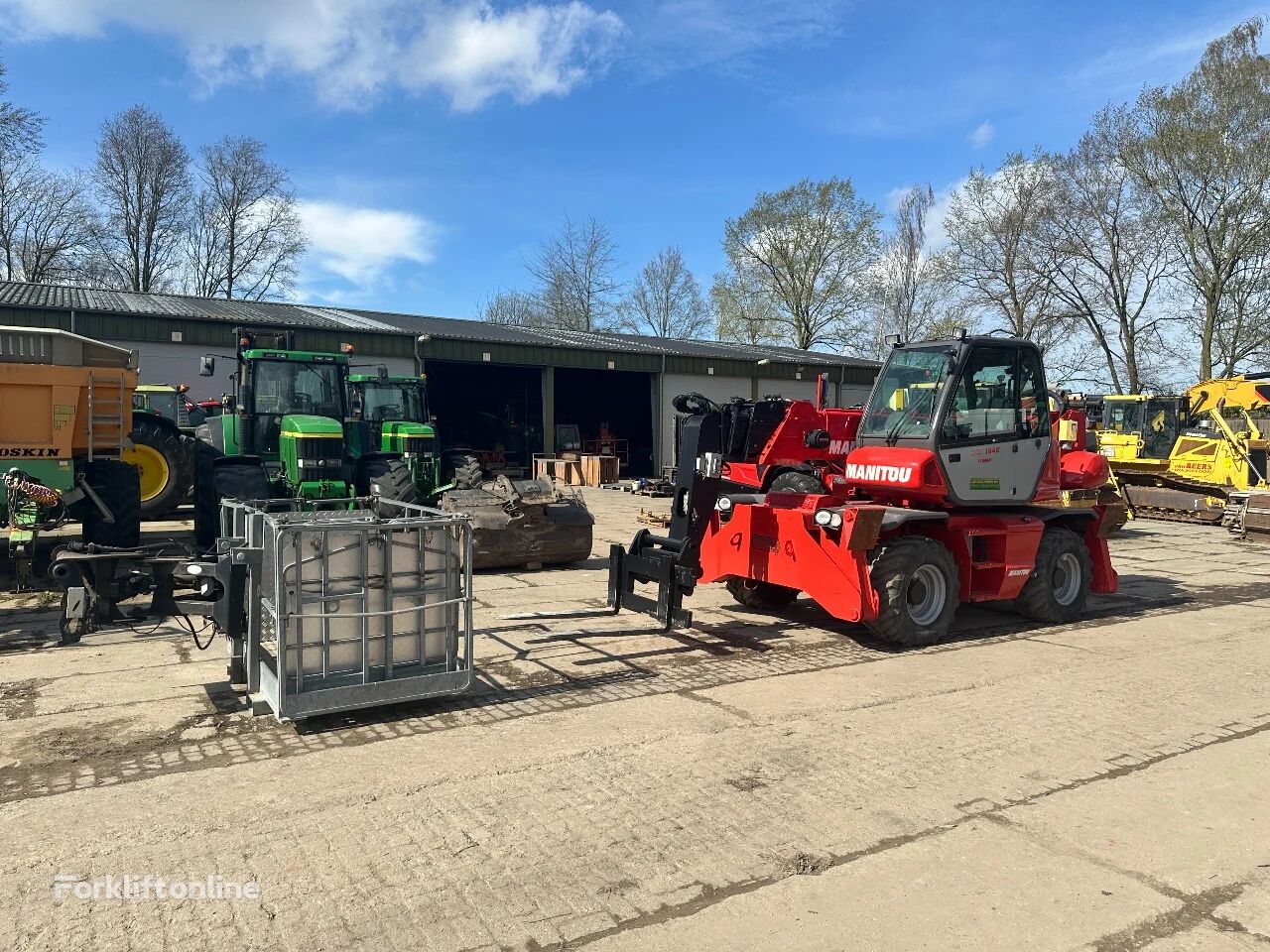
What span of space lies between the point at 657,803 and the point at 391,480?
28.2 ft

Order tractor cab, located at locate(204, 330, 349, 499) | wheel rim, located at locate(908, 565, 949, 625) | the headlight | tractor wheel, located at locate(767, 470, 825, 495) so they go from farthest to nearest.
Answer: tractor cab, located at locate(204, 330, 349, 499)
tractor wheel, located at locate(767, 470, 825, 495)
wheel rim, located at locate(908, 565, 949, 625)
the headlight

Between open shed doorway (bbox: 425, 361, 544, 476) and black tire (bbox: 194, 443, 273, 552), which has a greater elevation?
open shed doorway (bbox: 425, 361, 544, 476)

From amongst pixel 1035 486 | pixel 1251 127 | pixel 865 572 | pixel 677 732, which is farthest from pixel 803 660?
pixel 1251 127

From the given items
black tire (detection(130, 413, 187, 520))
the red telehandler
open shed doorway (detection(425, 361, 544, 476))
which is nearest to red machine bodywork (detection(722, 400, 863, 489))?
the red telehandler

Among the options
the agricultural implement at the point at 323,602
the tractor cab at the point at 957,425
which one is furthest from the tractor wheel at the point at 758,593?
the agricultural implement at the point at 323,602

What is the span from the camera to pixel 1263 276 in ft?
103

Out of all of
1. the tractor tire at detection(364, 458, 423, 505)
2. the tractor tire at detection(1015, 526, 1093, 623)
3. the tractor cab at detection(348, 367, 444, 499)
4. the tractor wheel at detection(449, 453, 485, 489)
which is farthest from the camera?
the tractor cab at detection(348, 367, 444, 499)

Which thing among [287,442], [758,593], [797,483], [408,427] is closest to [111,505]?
[287,442]

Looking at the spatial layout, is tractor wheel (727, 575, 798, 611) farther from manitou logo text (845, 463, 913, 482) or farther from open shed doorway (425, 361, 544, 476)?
open shed doorway (425, 361, 544, 476)

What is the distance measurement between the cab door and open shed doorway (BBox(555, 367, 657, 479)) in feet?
80.3

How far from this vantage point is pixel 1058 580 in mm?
9289

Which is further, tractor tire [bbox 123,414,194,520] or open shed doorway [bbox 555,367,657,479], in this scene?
open shed doorway [bbox 555,367,657,479]

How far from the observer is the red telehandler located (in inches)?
300

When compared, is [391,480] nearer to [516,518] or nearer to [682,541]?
[516,518]
